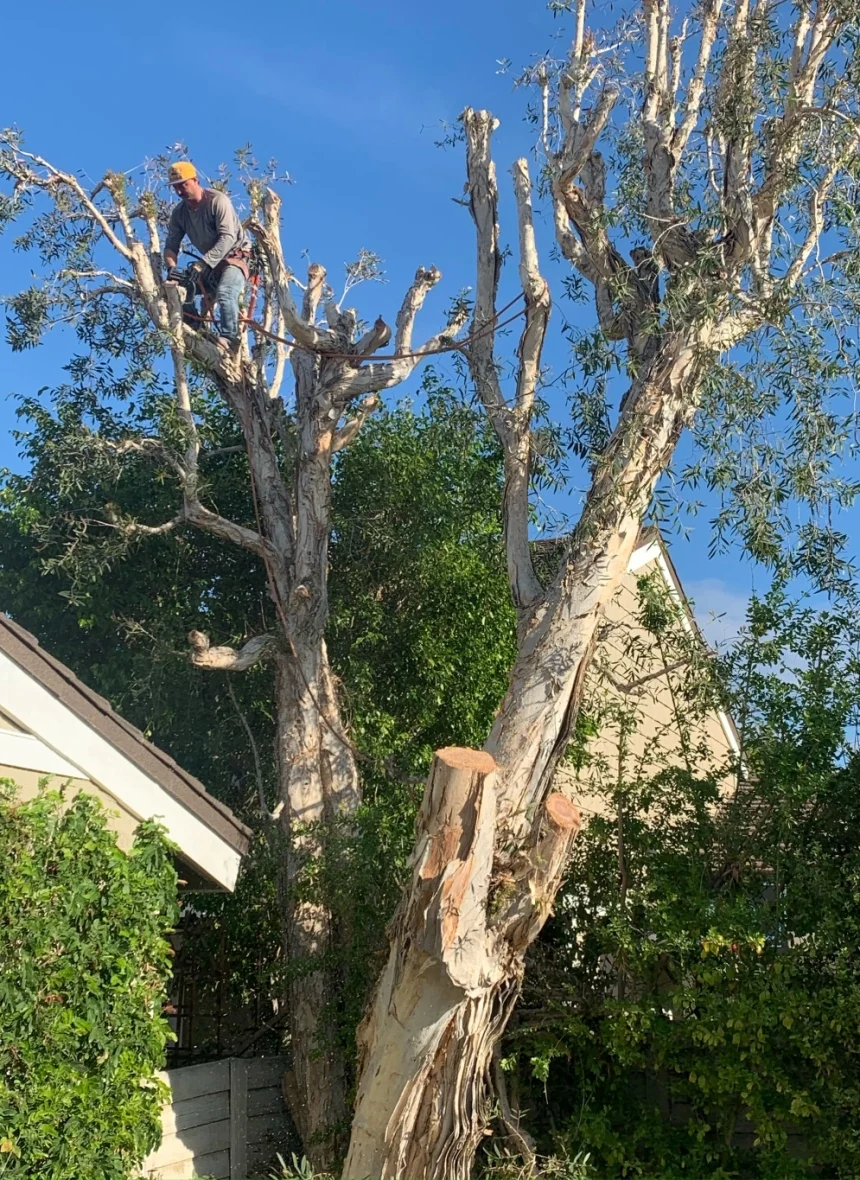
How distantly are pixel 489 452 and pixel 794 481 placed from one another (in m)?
4.36

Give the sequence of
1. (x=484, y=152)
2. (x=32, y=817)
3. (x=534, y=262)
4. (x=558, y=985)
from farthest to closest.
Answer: (x=484, y=152) → (x=534, y=262) → (x=558, y=985) → (x=32, y=817)

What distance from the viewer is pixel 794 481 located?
32.4 feet

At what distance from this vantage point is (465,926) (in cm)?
675

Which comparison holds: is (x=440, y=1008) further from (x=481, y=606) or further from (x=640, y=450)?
(x=481, y=606)

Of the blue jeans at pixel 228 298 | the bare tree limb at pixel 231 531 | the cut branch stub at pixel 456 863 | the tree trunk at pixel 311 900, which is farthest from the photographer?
the blue jeans at pixel 228 298

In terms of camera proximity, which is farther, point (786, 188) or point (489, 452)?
point (489, 452)

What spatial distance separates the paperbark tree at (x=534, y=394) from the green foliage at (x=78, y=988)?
4.85ft

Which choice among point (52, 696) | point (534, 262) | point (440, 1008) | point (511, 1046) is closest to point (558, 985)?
point (511, 1046)

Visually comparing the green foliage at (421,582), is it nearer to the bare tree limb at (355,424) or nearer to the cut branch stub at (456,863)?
the bare tree limb at (355,424)

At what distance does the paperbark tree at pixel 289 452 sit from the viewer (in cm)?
1006

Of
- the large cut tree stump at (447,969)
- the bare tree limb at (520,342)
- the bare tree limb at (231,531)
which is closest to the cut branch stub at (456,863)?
the large cut tree stump at (447,969)

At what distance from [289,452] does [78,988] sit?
21.6ft

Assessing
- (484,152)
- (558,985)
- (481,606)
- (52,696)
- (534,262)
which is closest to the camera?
(52,696)

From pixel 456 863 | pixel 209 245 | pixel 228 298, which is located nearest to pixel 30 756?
pixel 456 863
